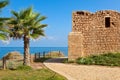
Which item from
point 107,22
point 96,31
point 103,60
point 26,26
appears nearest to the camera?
point 26,26

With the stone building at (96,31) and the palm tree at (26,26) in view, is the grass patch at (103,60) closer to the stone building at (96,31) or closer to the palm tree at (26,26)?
the stone building at (96,31)

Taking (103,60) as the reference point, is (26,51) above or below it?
above

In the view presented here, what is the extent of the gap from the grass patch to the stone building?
1286 millimetres

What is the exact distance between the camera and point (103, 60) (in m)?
25.9

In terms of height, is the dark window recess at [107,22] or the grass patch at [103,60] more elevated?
the dark window recess at [107,22]

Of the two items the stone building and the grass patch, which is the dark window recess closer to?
the stone building

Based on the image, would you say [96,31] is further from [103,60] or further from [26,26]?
[26,26]

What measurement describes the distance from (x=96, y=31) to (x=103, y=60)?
3.83 meters

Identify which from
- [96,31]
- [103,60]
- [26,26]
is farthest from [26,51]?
[96,31]

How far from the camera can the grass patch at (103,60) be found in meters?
25.3

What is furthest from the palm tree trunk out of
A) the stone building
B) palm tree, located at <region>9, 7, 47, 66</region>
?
the stone building

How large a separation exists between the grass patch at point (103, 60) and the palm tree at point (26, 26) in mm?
5712

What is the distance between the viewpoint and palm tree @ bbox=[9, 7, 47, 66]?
21.8 meters

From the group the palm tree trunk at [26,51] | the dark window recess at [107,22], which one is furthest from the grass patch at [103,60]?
the palm tree trunk at [26,51]
